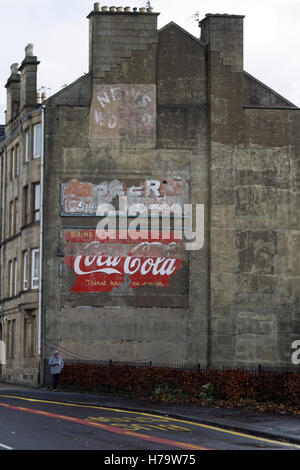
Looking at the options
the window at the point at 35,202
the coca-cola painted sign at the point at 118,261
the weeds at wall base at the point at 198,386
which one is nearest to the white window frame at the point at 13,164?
the window at the point at 35,202

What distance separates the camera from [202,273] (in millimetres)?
43594

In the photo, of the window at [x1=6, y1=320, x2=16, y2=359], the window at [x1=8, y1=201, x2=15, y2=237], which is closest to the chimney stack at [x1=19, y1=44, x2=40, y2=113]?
the window at [x1=8, y1=201, x2=15, y2=237]

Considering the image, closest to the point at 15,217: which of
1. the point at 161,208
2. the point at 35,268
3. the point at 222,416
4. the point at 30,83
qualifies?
the point at 35,268

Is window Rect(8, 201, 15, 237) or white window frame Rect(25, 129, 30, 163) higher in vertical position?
white window frame Rect(25, 129, 30, 163)

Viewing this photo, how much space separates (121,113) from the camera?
44.0 metres

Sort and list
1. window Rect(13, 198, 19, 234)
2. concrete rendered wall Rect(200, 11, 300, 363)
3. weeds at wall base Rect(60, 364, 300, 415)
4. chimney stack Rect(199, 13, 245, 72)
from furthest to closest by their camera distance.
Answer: window Rect(13, 198, 19, 234) < chimney stack Rect(199, 13, 245, 72) < concrete rendered wall Rect(200, 11, 300, 363) < weeds at wall base Rect(60, 364, 300, 415)

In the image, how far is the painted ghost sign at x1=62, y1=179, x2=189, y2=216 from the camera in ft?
142

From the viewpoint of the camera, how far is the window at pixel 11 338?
4853 cm

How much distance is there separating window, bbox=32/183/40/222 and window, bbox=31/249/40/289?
1.68 metres

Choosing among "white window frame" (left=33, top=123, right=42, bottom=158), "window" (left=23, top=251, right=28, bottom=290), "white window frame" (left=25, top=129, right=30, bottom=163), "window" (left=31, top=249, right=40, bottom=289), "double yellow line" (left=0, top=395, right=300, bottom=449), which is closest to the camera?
"double yellow line" (left=0, top=395, right=300, bottom=449)

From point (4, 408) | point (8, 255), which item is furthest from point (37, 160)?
point (4, 408)

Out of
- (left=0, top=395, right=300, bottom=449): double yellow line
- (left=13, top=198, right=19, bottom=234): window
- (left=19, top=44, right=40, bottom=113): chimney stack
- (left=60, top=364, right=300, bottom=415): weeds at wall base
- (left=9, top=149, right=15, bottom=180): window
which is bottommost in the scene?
(left=0, top=395, right=300, bottom=449): double yellow line

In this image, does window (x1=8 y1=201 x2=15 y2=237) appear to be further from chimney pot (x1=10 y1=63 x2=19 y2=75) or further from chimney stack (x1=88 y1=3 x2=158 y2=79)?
chimney stack (x1=88 y1=3 x2=158 y2=79)

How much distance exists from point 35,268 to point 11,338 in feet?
20.2
